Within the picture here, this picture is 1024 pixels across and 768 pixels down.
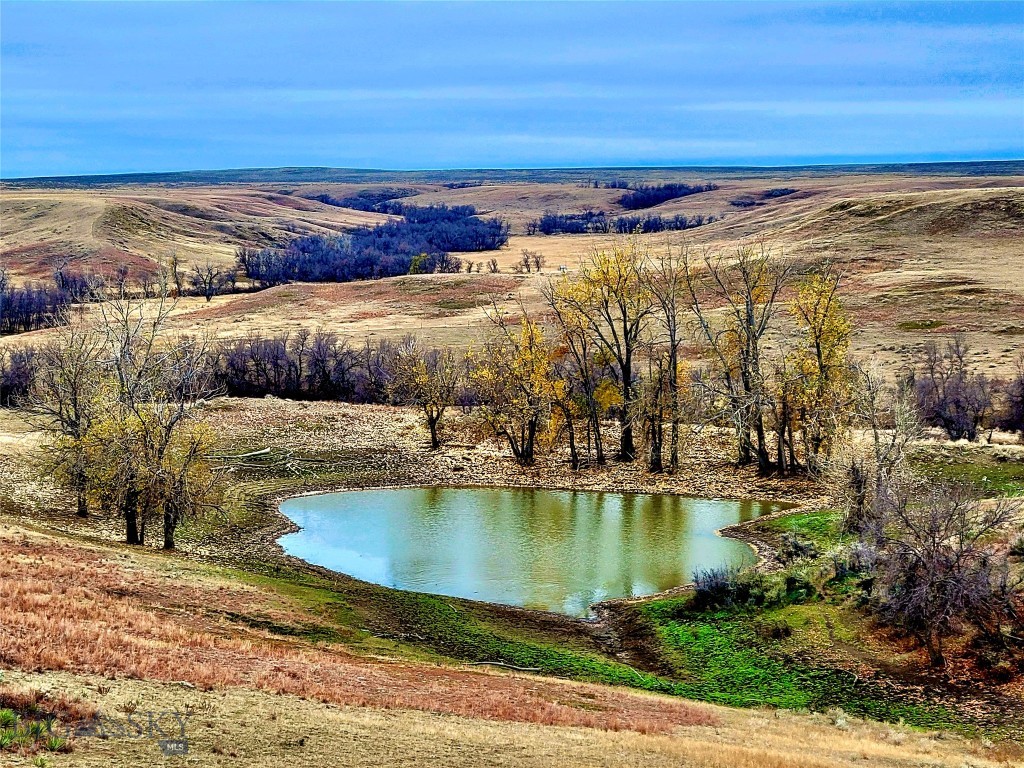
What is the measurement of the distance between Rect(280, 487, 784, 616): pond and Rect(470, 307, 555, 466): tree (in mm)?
4564

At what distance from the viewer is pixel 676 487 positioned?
39.7 m

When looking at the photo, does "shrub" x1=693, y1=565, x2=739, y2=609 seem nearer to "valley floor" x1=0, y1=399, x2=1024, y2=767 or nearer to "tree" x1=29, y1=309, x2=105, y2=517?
"valley floor" x1=0, y1=399, x2=1024, y2=767

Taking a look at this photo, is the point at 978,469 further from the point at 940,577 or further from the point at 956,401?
the point at 940,577

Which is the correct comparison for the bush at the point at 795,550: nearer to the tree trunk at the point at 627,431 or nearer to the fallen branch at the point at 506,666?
the fallen branch at the point at 506,666

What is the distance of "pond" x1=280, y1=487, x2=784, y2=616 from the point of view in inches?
1128

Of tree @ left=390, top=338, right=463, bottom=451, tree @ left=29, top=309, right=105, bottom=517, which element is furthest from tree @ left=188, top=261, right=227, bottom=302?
tree @ left=29, top=309, right=105, bottom=517

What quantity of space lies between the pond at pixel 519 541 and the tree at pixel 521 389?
456 cm

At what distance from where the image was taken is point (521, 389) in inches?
1721

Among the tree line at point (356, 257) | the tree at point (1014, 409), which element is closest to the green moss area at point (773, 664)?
the tree at point (1014, 409)

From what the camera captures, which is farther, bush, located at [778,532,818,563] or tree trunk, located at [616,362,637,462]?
tree trunk, located at [616,362,637,462]

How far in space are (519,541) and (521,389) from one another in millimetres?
12021

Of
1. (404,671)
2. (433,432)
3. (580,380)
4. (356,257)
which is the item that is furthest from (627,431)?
(356,257)

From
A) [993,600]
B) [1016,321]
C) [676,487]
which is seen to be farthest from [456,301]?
[993,600]

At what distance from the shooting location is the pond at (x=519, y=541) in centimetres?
2866
